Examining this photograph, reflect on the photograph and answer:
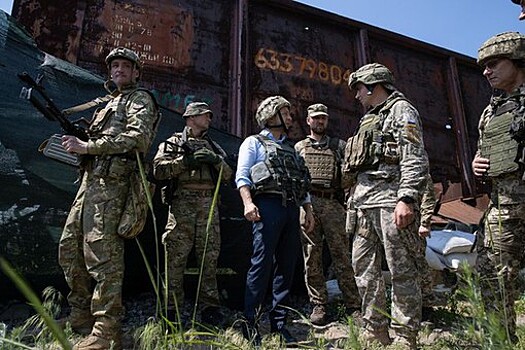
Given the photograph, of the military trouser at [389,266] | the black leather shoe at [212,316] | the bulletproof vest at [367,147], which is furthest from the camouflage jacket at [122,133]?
the military trouser at [389,266]

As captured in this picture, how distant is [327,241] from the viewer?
10.9 ft

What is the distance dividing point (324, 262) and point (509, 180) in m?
2.04

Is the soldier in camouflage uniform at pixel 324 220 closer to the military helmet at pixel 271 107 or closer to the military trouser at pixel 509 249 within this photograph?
the military helmet at pixel 271 107

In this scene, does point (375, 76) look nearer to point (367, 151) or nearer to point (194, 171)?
point (367, 151)

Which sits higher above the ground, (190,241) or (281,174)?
(281,174)

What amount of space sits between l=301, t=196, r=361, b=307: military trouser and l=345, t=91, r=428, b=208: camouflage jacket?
0.92 m

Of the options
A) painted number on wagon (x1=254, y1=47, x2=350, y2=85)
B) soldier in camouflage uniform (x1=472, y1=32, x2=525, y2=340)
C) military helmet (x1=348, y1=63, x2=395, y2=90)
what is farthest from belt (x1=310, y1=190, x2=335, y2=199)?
painted number on wagon (x1=254, y1=47, x2=350, y2=85)

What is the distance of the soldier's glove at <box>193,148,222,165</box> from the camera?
2.91 m

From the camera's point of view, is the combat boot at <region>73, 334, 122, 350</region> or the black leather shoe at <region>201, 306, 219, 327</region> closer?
the combat boot at <region>73, 334, 122, 350</region>

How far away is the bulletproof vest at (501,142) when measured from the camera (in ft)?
6.77

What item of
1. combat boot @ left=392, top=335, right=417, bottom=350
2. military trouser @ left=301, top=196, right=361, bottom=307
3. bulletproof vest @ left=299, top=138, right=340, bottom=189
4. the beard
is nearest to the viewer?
combat boot @ left=392, top=335, right=417, bottom=350

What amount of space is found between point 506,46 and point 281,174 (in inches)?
53.5

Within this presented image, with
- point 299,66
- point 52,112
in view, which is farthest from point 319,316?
point 299,66

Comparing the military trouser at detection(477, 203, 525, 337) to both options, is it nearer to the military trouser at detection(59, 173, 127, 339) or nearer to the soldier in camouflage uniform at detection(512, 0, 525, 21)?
the soldier in camouflage uniform at detection(512, 0, 525, 21)
